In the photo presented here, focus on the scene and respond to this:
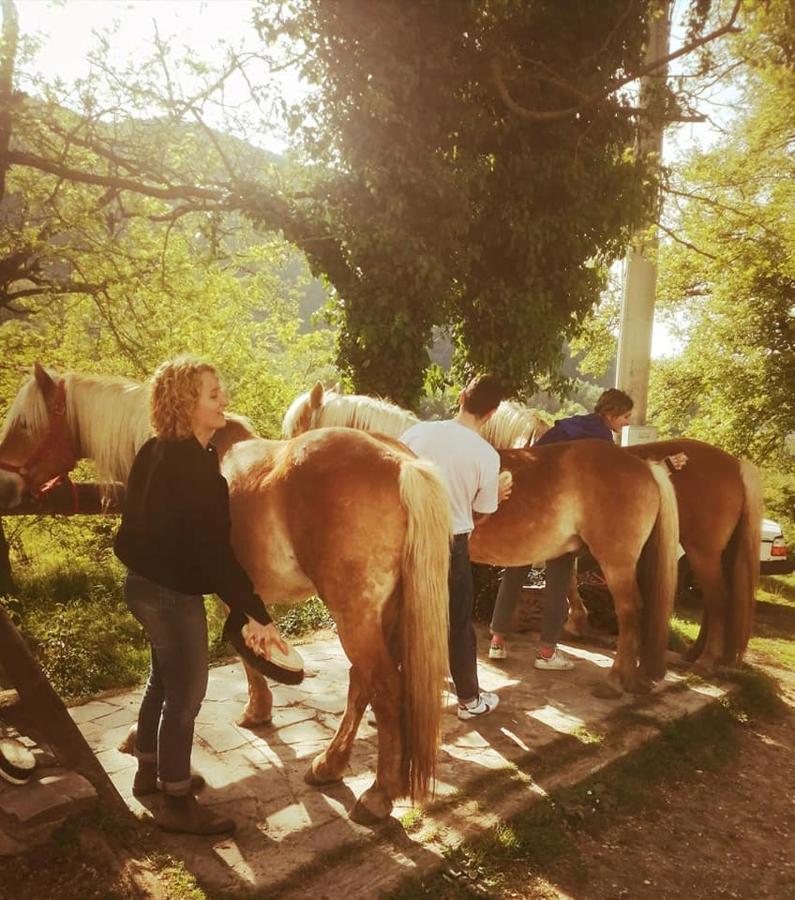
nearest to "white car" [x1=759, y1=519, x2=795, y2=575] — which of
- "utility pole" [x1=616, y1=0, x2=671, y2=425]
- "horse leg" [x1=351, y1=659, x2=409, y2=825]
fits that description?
"utility pole" [x1=616, y1=0, x2=671, y2=425]

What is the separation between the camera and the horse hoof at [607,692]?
15.5ft

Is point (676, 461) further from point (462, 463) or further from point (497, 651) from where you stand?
point (462, 463)

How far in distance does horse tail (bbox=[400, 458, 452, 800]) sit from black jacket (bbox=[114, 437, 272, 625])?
70 cm

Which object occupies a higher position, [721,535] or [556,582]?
[721,535]

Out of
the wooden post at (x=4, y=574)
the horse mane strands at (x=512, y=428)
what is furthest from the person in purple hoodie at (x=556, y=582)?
the wooden post at (x=4, y=574)

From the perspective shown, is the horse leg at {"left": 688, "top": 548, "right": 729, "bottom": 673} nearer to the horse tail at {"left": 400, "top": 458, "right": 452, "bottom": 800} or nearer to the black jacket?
the horse tail at {"left": 400, "top": 458, "right": 452, "bottom": 800}

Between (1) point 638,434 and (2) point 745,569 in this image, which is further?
(1) point 638,434

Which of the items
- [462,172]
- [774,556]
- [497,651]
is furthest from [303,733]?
[774,556]

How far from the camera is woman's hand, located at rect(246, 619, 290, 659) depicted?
2.80 meters

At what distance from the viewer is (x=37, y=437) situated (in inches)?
159

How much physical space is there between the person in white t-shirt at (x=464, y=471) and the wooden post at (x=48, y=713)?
82.2 inches

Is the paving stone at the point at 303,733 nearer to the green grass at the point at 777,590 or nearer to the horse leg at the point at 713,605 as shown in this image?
the horse leg at the point at 713,605

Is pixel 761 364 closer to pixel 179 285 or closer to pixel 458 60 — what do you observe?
pixel 458 60

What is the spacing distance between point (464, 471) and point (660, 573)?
1.91 meters
